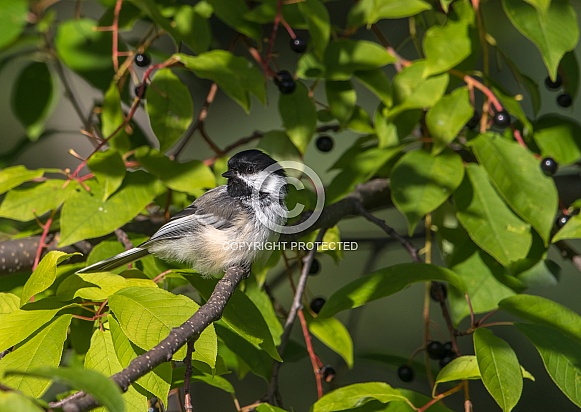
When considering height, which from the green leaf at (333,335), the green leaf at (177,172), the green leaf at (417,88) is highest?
the green leaf at (417,88)

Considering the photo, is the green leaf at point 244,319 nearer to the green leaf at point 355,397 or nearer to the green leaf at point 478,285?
the green leaf at point 355,397

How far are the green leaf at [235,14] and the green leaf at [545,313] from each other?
1.47 m

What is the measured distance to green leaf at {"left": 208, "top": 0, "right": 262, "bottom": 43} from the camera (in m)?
2.86

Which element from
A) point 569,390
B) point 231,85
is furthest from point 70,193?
point 569,390

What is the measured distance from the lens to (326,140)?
3.53 m

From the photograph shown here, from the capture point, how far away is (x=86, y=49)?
10.8 ft

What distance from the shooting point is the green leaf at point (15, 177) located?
2.69 meters

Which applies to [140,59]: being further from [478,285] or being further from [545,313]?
[545,313]

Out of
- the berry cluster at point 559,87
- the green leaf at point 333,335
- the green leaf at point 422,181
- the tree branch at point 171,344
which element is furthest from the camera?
the berry cluster at point 559,87

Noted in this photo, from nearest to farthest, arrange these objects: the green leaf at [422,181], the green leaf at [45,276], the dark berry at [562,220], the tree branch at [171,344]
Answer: the tree branch at [171,344]
the green leaf at [45,276]
the green leaf at [422,181]
the dark berry at [562,220]

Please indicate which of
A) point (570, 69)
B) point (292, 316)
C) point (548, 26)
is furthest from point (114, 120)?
point (570, 69)

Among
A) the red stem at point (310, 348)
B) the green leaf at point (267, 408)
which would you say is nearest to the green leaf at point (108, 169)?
the red stem at point (310, 348)

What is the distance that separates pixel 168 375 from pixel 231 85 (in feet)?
3.86

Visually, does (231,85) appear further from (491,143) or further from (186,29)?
(491,143)
